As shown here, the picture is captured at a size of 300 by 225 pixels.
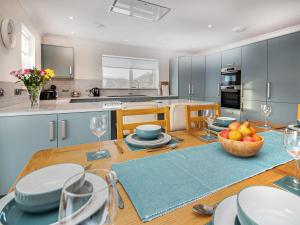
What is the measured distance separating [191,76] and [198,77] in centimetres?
20

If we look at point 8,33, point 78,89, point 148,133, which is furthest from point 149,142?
point 78,89

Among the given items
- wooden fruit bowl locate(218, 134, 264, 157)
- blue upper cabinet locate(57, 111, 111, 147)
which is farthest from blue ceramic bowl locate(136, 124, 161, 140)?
blue upper cabinet locate(57, 111, 111, 147)

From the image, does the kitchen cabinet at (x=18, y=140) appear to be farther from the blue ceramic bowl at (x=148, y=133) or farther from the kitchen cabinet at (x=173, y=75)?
the kitchen cabinet at (x=173, y=75)

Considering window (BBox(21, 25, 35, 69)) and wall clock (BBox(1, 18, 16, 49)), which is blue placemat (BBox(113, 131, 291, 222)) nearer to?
wall clock (BBox(1, 18, 16, 49))

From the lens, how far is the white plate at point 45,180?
432mm

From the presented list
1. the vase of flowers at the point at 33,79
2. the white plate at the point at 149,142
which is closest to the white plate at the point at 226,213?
the white plate at the point at 149,142

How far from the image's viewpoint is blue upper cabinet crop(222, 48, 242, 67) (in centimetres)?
382

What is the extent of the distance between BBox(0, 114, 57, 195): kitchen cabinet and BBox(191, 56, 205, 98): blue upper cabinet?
3825 mm

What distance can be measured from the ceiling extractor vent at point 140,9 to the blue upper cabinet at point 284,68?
2.15m

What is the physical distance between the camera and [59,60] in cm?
387

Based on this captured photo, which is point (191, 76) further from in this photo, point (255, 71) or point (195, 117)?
point (195, 117)

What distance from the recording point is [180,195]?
0.52 meters

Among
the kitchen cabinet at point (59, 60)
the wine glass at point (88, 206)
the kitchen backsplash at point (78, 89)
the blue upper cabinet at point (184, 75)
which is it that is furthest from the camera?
the blue upper cabinet at point (184, 75)

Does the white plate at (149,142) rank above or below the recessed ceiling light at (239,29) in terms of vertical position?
below
